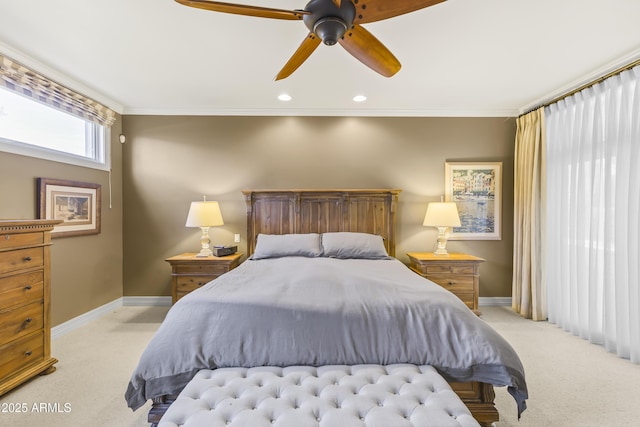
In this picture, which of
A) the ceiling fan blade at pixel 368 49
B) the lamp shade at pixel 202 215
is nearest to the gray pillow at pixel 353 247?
the lamp shade at pixel 202 215

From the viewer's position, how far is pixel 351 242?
3.27 meters

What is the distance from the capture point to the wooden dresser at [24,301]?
1928 mm

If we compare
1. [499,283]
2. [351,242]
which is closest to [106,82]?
[351,242]

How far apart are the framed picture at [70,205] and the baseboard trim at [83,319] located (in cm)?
93

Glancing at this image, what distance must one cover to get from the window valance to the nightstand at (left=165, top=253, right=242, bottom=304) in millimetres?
1911

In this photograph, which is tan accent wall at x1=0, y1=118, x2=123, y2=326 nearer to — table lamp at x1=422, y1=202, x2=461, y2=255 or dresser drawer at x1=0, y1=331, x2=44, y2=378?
dresser drawer at x1=0, y1=331, x2=44, y2=378

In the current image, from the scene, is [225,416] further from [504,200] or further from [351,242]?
[504,200]

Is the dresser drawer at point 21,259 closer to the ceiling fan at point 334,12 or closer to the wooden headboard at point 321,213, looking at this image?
the wooden headboard at point 321,213

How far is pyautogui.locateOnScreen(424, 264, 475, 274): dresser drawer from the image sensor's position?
332cm

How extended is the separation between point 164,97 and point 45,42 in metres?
1.16

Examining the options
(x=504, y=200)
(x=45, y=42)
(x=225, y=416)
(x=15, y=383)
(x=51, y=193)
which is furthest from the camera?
(x=504, y=200)

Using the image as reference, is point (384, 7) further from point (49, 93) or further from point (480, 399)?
point (49, 93)

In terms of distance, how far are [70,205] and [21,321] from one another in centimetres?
143

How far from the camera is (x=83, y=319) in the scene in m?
3.18
